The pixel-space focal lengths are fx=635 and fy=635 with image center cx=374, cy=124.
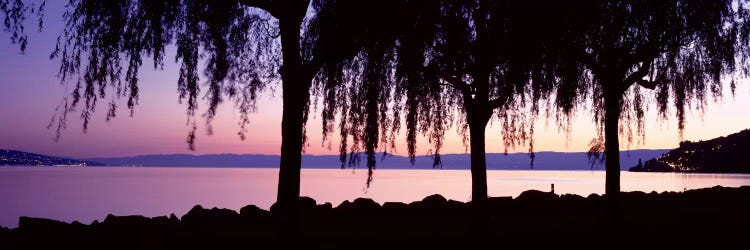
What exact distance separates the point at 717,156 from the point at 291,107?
147 meters

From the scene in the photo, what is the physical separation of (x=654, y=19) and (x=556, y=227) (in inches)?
130

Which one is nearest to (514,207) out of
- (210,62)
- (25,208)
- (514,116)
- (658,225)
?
(514,116)

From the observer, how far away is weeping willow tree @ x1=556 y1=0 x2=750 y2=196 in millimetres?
9109

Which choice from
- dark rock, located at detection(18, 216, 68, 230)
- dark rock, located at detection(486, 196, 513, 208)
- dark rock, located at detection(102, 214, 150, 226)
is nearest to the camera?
dark rock, located at detection(18, 216, 68, 230)

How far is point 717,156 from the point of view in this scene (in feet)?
440

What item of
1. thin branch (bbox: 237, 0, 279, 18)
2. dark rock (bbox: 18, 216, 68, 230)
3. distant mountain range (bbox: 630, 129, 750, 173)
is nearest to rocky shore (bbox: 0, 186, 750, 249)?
dark rock (bbox: 18, 216, 68, 230)

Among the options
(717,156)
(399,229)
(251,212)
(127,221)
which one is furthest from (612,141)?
(717,156)

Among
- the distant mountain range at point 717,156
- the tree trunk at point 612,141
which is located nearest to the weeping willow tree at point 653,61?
the tree trunk at point 612,141

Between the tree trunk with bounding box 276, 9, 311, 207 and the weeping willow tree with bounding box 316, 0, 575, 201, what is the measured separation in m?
0.48

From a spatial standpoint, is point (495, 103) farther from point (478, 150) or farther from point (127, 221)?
point (127, 221)

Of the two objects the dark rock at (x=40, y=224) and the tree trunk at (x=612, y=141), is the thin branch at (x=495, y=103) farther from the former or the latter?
the dark rock at (x=40, y=224)

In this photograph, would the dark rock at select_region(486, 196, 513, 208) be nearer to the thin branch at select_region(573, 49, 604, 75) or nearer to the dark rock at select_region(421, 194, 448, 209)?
the dark rock at select_region(421, 194, 448, 209)

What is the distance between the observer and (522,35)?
7.29 meters

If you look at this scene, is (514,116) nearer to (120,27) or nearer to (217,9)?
(217,9)
